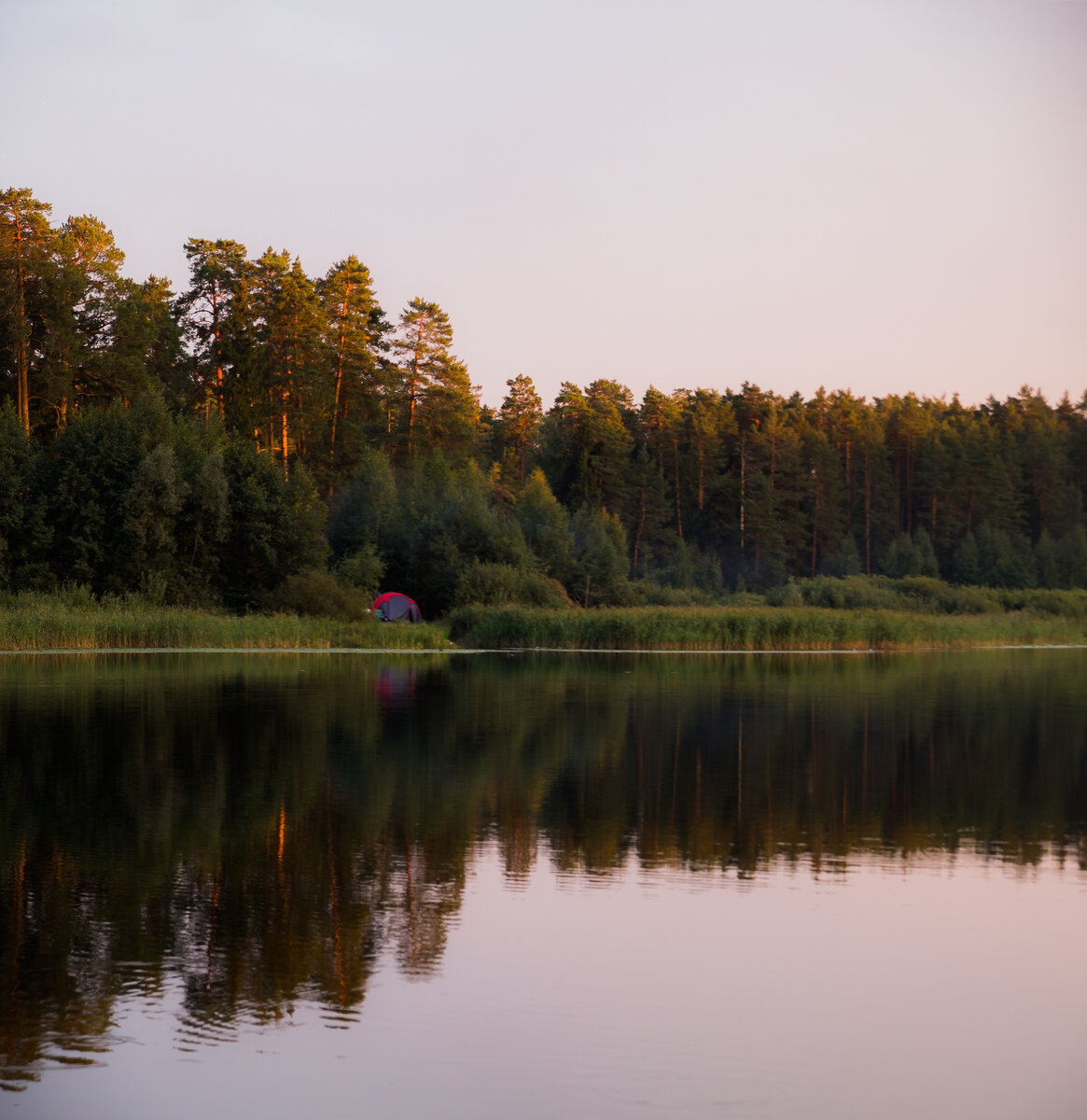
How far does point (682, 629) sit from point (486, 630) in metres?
7.40

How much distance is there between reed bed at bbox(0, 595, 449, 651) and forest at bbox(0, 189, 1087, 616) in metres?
2.39

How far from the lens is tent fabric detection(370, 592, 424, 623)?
52406 millimetres

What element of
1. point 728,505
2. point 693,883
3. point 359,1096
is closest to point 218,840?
point 693,883

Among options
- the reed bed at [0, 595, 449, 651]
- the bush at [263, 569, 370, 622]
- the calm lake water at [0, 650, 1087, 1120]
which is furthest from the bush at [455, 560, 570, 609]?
the calm lake water at [0, 650, 1087, 1120]

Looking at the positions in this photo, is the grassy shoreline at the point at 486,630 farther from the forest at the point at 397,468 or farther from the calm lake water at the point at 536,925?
the calm lake water at the point at 536,925

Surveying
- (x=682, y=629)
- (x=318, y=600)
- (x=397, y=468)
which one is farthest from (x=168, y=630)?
(x=397, y=468)

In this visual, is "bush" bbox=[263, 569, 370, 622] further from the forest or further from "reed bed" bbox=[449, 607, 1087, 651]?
"reed bed" bbox=[449, 607, 1087, 651]

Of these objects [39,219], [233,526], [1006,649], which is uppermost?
[39,219]

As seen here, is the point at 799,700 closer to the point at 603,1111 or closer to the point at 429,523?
the point at 603,1111

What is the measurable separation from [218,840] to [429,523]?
44.9m

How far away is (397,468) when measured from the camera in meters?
74.1

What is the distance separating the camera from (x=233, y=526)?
51.3 m

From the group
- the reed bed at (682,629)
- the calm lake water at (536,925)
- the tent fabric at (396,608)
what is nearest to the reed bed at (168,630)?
the reed bed at (682,629)

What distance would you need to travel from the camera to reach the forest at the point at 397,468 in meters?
50.0
